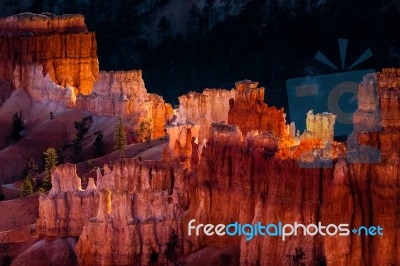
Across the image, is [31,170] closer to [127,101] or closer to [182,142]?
[127,101]

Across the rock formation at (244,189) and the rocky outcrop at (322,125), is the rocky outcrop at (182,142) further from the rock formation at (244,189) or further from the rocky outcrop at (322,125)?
the rocky outcrop at (322,125)

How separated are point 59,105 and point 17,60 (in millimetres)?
5432

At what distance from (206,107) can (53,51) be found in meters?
24.8

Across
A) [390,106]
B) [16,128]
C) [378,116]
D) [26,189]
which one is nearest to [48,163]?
[26,189]

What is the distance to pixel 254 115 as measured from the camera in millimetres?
55031

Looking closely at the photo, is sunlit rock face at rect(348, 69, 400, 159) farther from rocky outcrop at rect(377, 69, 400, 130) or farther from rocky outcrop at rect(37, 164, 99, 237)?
rocky outcrop at rect(37, 164, 99, 237)

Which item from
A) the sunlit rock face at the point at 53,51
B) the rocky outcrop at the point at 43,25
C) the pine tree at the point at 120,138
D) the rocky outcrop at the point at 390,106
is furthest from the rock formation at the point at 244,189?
the rocky outcrop at the point at 43,25

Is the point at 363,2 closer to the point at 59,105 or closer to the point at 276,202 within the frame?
the point at 59,105

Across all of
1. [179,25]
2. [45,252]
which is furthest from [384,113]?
[179,25]

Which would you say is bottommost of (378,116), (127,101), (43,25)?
(127,101)

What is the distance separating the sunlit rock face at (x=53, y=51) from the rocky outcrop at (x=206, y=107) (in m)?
22.9

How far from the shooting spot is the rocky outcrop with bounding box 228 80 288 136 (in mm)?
54875

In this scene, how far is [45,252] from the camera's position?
5394 cm

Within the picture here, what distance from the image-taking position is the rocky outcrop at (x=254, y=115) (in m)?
54.9
